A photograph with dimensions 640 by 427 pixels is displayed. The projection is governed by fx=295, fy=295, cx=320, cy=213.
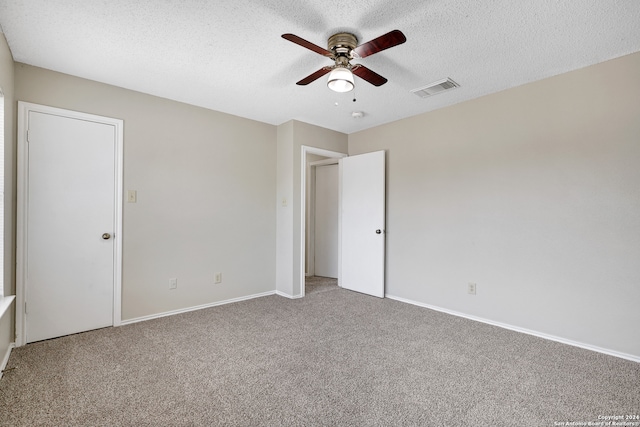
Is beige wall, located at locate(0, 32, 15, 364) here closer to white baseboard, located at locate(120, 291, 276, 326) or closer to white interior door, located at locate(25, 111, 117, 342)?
white interior door, located at locate(25, 111, 117, 342)

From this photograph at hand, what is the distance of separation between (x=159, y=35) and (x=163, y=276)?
93.5 inches

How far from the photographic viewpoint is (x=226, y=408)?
1.75 metres

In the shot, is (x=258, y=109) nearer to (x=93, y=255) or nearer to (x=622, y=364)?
(x=93, y=255)

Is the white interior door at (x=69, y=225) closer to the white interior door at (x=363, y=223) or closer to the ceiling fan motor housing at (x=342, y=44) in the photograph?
the ceiling fan motor housing at (x=342, y=44)

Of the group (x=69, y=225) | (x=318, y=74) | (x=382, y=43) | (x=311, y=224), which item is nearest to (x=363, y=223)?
(x=311, y=224)

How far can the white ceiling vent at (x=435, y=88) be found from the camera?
288 centimetres

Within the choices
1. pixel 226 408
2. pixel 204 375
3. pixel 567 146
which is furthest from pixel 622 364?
pixel 204 375

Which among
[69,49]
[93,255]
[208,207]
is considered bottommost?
[93,255]

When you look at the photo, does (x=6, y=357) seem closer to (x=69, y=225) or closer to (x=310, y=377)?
(x=69, y=225)

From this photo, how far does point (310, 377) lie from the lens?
2.08 meters

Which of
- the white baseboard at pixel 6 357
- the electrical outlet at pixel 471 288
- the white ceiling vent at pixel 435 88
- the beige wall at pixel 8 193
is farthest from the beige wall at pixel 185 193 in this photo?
the electrical outlet at pixel 471 288

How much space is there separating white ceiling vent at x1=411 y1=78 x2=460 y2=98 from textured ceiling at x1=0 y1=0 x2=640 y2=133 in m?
0.10

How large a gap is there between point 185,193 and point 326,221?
8.80 feet

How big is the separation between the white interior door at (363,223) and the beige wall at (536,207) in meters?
0.31
